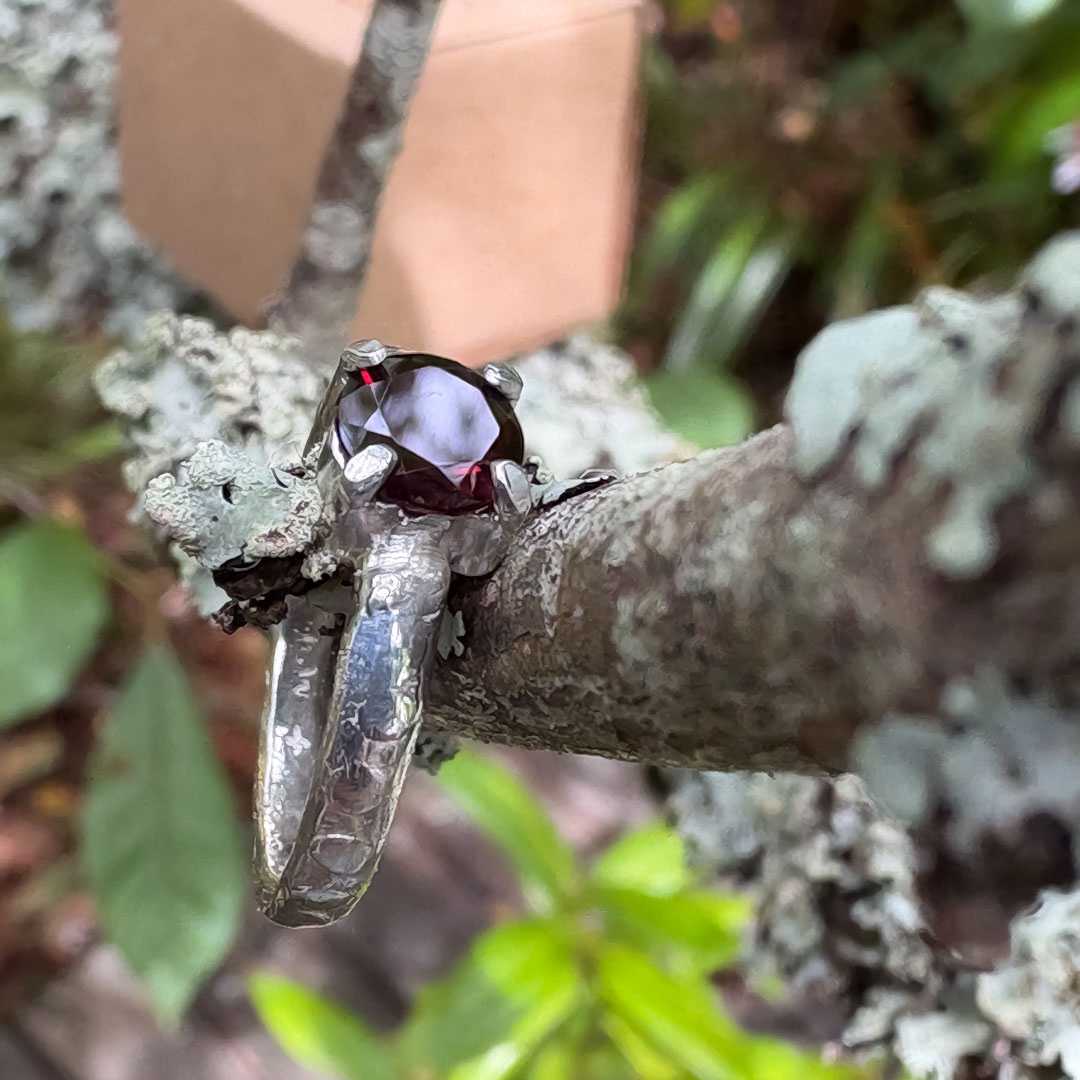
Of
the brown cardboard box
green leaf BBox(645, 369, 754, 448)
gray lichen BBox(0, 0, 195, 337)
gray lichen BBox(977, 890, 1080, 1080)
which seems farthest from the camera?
green leaf BBox(645, 369, 754, 448)

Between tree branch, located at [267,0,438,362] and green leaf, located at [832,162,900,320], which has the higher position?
tree branch, located at [267,0,438,362]

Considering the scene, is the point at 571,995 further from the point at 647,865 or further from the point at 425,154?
the point at 425,154

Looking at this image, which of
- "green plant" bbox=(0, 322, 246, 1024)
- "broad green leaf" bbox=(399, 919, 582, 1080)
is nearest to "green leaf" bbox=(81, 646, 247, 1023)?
"green plant" bbox=(0, 322, 246, 1024)

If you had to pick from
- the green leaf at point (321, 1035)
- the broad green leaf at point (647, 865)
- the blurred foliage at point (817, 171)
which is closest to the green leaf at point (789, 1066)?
the broad green leaf at point (647, 865)

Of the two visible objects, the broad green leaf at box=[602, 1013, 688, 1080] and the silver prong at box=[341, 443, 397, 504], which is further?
the broad green leaf at box=[602, 1013, 688, 1080]

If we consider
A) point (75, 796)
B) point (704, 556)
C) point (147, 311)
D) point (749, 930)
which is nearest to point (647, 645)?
point (704, 556)

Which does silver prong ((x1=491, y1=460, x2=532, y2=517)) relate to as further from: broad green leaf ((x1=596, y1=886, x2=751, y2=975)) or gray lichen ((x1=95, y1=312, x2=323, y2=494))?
broad green leaf ((x1=596, y1=886, x2=751, y2=975))

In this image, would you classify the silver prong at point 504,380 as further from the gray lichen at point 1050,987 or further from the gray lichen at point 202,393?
the gray lichen at point 1050,987

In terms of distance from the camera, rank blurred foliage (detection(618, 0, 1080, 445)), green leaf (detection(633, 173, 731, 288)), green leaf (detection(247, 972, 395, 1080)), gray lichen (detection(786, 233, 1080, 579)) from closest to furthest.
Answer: gray lichen (detection(786, 233, 1080, 579)), green leaf (detection(247, 972, 395, 1080)), blurred foliage (detection(618, 0, 1080, 445)), green leaf (detection(633, 173, 731, 288))
